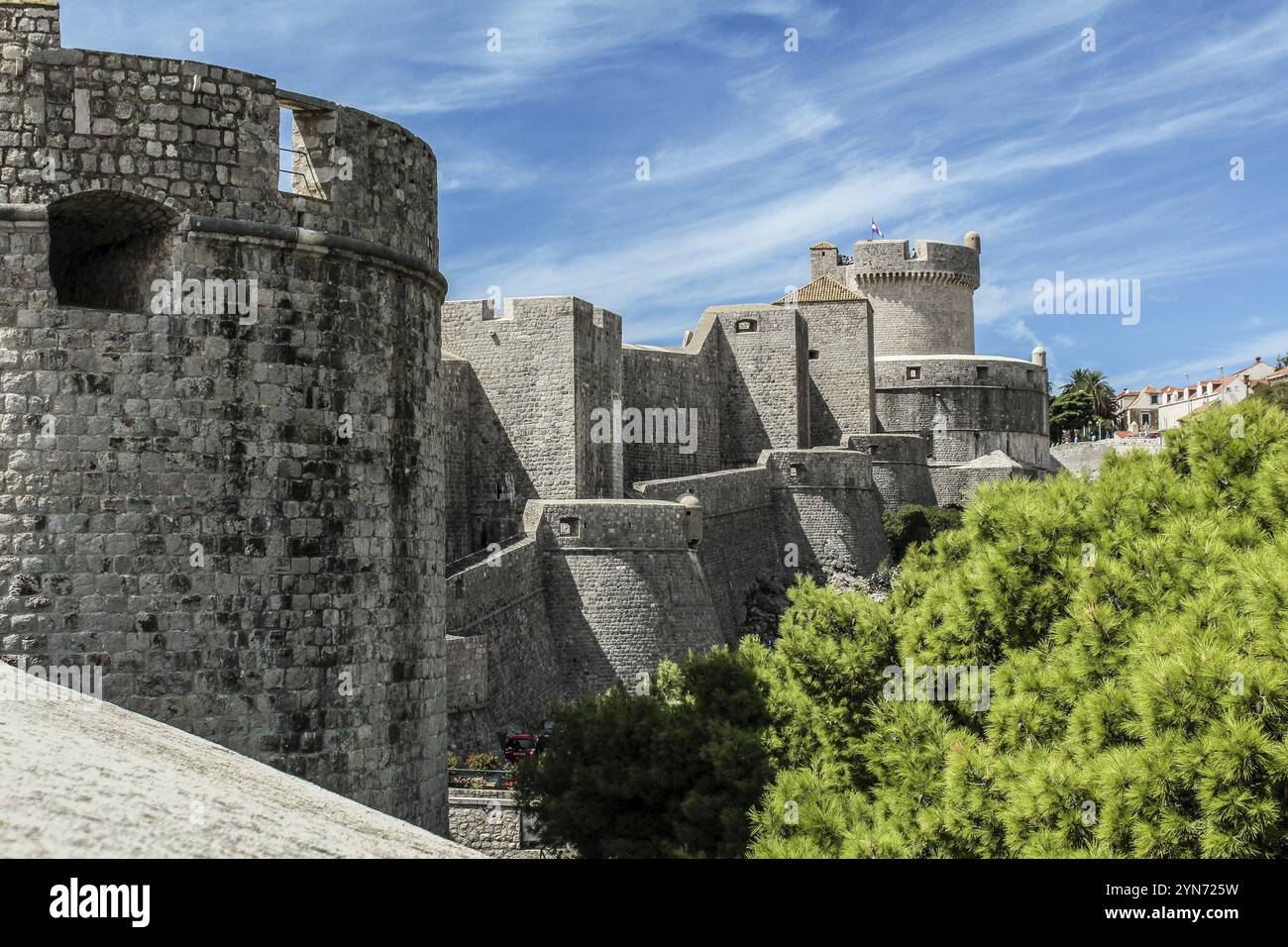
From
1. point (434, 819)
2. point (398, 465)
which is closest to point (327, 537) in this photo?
point (398, 465)

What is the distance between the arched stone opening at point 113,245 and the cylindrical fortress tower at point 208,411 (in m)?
0.02

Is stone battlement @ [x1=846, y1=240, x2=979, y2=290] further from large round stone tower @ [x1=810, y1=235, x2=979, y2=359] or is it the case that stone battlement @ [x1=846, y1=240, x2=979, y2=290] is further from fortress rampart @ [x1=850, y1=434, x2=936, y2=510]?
fortress rampart @ [x1=850, y1=434, x2=936, y2=510]

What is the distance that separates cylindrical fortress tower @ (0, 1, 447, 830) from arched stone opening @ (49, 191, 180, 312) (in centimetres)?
2

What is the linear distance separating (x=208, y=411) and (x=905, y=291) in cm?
5307

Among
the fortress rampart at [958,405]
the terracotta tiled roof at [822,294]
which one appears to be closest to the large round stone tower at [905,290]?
the fortress rampart at [958,405]

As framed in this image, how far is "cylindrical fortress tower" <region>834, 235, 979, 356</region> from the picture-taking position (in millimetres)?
58875

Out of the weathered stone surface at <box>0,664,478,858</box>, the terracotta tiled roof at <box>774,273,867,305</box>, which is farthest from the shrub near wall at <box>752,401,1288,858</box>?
the terracotta tiled roof at <box>774,273,867,305</box>

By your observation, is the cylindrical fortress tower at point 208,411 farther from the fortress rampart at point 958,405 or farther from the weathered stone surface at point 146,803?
the fortress rampart at point 958,405

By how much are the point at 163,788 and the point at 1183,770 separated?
540cm

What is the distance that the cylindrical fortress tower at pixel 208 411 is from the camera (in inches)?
313

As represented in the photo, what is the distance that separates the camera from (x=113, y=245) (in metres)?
8.66

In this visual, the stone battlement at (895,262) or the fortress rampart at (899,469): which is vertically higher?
the stone battlement at (895,262)
